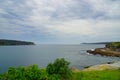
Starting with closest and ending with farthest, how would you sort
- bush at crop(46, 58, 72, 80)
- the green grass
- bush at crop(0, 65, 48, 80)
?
bush at crop(0, 65, 48, 80) < bush at crop(46, 58, 72, 80) < the green grass

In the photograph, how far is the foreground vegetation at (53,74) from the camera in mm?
14457

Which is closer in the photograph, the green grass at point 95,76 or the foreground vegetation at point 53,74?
the foreground vegetation at point 53,74

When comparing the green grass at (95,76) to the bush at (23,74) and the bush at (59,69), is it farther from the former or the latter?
the bush at (23,74)

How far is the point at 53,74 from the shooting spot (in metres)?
20.5

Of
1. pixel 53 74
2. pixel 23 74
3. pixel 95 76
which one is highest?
pixel 23 74

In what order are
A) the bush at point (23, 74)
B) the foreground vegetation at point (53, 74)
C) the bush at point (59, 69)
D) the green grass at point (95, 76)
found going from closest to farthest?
the bush at point (23, 74)
the foreground vegetation at point (53, 74)
the bush at point (59, 69)
the green grass at point (95, 76)

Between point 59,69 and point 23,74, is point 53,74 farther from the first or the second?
point 23,74

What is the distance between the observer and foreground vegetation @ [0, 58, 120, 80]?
47.4 feet

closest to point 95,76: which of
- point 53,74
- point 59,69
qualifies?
point 59,69

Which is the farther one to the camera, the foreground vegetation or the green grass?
the green grass

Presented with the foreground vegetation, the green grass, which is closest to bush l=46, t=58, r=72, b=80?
the foreground vegetation

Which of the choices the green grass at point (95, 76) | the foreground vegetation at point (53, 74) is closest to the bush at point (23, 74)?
the foreground vegetation at point (53, 74)

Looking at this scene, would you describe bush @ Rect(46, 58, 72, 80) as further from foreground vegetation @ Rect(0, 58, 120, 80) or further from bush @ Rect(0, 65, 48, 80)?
bush @ Rect(0, 65, 48, 80)

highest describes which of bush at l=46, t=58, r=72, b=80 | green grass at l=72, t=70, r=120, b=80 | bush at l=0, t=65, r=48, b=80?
bush at l=0, t=65, r=48, b=80
